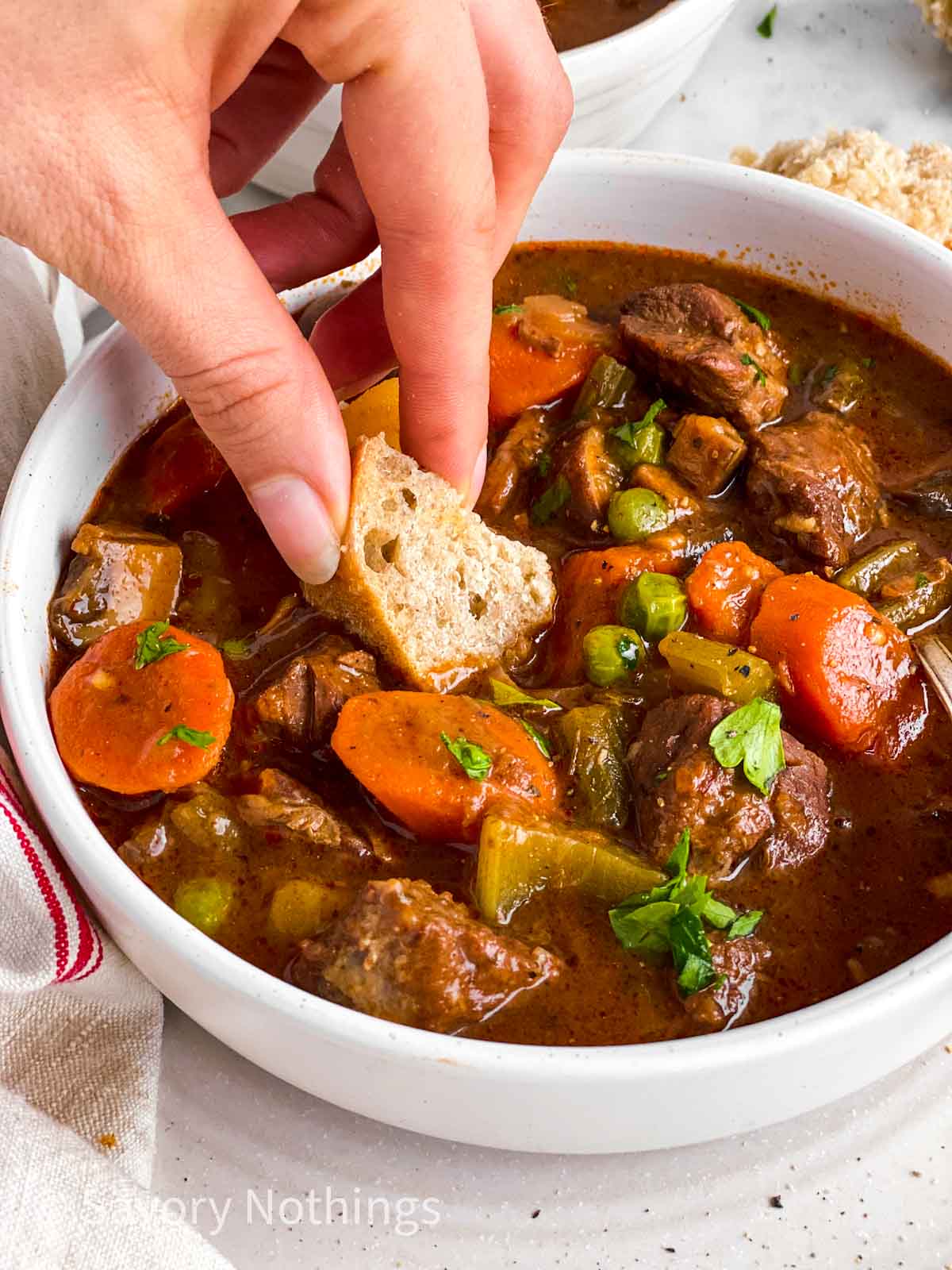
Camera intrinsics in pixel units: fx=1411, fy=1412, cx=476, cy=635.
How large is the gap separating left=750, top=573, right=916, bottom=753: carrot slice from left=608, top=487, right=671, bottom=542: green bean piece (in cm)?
30

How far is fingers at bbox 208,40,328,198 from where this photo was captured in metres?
2.99

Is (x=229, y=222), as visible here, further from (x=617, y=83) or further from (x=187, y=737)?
(x=617, y=83)

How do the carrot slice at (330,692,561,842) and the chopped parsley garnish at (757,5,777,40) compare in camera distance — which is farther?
the chopped parsley garnish at (757,5,777,40)

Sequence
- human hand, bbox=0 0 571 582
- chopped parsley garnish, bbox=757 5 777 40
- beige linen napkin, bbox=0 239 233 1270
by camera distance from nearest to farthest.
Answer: human hand, bbox=0 0 571 582 → beige linen napkin, bbox=0 239 233 1270 → chopped parsley garnish, bbox=757 5 777 40

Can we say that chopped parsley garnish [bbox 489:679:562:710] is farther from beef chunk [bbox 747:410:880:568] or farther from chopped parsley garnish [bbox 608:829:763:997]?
beef chunk [bbox 747:410:880:568]

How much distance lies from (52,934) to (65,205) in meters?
1.15

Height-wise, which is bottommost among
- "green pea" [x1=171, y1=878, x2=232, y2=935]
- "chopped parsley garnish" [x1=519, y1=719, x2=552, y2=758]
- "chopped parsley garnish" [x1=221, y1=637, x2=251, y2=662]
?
"chopped parsley garnish" [x1=519, y1=719, x2=552, y2=758]

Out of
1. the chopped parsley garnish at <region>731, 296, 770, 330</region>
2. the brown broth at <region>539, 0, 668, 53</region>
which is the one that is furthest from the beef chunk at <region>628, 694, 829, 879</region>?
the brown broth at <region>539, 0, 668, 53</region>

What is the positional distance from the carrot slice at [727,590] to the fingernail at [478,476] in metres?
0.46

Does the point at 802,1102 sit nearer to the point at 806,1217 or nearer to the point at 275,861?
the point at 806,1217

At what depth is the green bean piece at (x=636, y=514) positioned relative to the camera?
2.81 meters

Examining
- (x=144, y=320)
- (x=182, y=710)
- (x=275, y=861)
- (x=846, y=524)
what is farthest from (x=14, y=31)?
(x=846, y=524)

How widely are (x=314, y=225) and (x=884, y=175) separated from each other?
60.6 inches

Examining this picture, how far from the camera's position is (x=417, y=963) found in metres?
2.19
